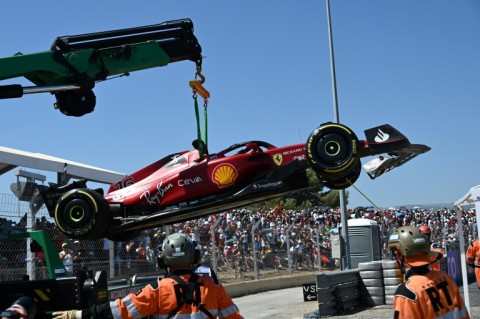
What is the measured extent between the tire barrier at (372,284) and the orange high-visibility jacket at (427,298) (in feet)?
33.0

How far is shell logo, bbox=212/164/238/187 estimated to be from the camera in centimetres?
924

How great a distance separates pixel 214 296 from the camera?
5.14 m

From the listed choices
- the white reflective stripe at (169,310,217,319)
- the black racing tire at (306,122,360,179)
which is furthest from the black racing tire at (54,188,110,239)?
the white reflective stripe at (169,310,217,319)

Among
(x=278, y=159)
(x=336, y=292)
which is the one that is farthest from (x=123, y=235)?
(x=336, y=292)

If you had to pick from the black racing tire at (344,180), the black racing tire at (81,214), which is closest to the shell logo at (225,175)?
the black racing tire at (344,180)

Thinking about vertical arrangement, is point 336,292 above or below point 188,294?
below

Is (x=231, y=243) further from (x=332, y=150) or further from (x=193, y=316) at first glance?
(x=193, y=316)

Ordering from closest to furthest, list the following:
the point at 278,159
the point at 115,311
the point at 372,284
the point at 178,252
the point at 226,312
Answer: the point at 115,311
the point at 178,252
the point at 226,312
the point at 278,159
the point at 372,284

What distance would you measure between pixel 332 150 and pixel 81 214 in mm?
3498

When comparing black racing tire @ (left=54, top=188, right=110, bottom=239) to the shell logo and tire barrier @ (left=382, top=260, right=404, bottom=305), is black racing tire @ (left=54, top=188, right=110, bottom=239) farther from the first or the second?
tire barrier @ (left=382, top=260, right=404, bottom=305)

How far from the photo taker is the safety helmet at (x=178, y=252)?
202 inches

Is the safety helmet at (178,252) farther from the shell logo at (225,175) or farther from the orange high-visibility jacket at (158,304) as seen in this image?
the shell logo at (225,175)

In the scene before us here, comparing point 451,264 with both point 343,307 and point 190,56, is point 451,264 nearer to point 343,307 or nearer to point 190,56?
point 343,307

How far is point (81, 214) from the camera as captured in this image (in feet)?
30.0
